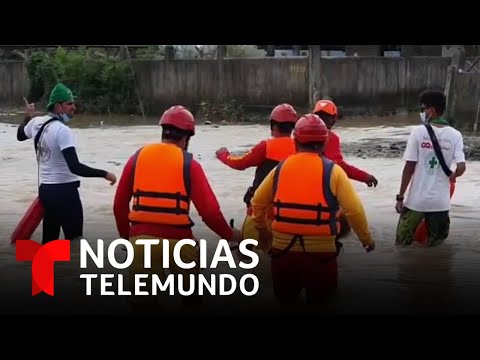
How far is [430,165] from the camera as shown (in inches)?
284

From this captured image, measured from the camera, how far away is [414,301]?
655 cm

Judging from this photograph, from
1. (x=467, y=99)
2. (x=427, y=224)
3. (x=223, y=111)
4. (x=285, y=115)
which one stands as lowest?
(x=223, y=111)

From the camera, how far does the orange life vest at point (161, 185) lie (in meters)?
4.90

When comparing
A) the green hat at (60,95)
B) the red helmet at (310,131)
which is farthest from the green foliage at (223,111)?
the red helmet at (310,131)

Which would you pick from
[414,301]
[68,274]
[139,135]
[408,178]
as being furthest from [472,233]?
[139,135]

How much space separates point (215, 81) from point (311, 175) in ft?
59.8

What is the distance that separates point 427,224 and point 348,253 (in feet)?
3.02

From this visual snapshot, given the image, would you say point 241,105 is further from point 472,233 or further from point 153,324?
point 153,324

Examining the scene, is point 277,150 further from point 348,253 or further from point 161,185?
point 348,253

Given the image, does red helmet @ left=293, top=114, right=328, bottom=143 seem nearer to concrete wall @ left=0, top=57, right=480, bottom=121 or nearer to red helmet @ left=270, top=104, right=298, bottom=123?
red helmet @ left=270, top=104, right=298, bottom=123

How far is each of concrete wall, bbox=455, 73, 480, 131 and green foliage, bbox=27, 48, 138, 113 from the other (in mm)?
9372

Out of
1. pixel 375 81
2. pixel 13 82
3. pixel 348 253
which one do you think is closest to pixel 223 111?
pixel 375 81

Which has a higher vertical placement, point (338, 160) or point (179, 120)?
point (179, 120)

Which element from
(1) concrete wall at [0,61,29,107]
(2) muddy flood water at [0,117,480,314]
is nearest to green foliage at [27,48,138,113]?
(1) concrete wall at [0,61,29,107]
